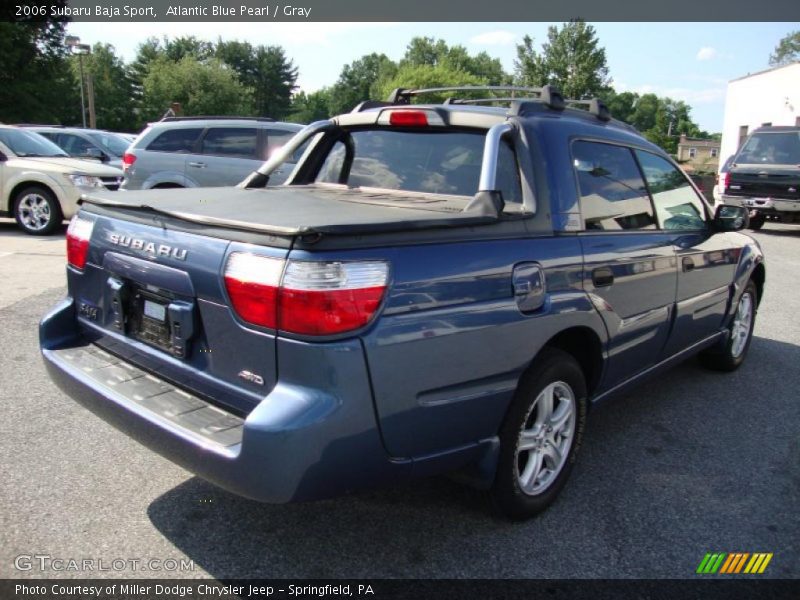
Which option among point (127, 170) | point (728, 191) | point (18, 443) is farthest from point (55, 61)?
point (18, 443)

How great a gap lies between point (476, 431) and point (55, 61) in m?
47.5

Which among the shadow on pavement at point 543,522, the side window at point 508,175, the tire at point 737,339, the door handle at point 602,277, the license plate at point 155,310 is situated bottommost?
the shadow on pavement at point 543,522

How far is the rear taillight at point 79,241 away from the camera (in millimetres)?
2961

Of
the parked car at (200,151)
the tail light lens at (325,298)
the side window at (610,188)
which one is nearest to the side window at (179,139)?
the parked car at (200,151)

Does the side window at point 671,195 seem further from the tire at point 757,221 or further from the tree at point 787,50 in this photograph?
the tree at point 787,50

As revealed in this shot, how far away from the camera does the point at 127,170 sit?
32.4 ft

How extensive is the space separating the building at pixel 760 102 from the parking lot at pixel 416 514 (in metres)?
22.8

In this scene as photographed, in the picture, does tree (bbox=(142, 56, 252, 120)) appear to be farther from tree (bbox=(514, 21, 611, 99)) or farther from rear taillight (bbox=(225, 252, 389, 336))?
rear taillight (bbox=(225, 252, 389, 336))

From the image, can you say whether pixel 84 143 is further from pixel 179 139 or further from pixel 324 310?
pixel 324 310

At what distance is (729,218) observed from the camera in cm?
436

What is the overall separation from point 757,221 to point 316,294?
15.4m

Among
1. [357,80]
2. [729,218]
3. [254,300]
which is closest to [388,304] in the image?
[254,300]

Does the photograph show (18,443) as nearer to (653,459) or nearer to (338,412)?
(338,412)

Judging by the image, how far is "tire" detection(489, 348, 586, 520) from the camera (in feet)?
8.82
